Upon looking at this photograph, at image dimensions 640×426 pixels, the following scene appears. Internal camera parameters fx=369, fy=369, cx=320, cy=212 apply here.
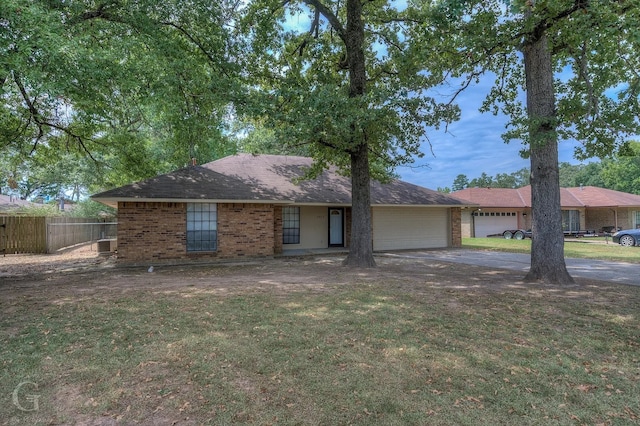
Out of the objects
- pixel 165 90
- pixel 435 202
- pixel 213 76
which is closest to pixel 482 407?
pixel 165 90

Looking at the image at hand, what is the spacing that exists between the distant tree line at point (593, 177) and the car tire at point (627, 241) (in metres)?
4.20

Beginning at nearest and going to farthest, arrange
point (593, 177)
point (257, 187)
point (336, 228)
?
1. point (257, 187)
2. point (336, 228)
3. point (593, 177)

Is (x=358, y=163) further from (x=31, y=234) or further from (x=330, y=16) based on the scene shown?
(x=31, y=234)

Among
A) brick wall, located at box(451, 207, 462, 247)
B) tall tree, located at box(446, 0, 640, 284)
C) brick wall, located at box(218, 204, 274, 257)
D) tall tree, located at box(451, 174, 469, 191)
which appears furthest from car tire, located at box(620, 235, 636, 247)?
tall tree, located at box(451, 174, 469, 191)

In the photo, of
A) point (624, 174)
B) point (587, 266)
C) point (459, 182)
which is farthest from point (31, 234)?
point (459, 182)

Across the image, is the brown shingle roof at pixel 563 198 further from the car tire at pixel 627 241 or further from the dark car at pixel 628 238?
the car tire at pixel 627 241

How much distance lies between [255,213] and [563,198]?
27.0 metres

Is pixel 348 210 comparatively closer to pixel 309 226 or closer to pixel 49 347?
pixel 309 226

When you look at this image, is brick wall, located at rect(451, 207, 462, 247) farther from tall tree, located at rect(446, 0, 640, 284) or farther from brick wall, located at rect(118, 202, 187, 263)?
brick wall, located at rect(118, 202, 187, 263)

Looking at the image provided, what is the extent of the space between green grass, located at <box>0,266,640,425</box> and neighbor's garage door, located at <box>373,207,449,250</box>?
1099 centimetres

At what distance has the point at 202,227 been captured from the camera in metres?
13.0

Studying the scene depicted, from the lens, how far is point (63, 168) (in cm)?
3045

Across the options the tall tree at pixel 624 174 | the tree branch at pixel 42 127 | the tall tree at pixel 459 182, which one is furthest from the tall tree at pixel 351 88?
the tall tree at pixel 459 182

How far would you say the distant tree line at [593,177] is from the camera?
4259 cm
